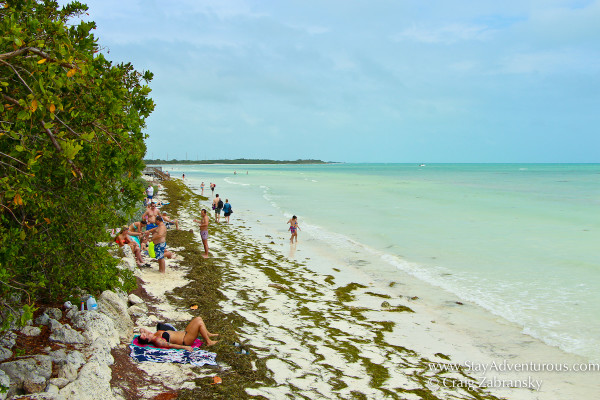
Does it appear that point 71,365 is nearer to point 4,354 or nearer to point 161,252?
point 4,354

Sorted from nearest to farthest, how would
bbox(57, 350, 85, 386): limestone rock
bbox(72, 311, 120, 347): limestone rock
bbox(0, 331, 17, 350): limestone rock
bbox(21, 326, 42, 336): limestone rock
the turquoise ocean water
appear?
1. bbox(57, 350, 85, 386): limestone rock
2. bbox(0, 331, 17, 350): limestone rock
3. bbox(21, 326, 42, 336): limestone rock
4. bbox(72, 311, 120, 347): limestone rock
5. the turquoise ocean water

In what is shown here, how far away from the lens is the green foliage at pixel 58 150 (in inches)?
152

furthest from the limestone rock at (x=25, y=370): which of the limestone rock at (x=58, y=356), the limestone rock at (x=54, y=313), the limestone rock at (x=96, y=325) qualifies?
the limestone rock at (x=54, y=313)

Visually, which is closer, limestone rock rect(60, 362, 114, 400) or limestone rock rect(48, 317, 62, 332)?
limestone rock rect(60, 362, 114, 400)

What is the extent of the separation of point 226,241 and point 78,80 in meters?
14.4

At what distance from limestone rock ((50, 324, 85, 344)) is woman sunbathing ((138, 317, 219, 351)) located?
1.05m

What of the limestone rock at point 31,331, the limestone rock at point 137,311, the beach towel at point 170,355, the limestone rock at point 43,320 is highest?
the limestone rock at point 43,320

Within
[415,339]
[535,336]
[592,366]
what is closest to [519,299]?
[535,336]

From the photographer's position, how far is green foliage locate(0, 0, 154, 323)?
3.86m

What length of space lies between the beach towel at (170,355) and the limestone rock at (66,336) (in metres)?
0.85

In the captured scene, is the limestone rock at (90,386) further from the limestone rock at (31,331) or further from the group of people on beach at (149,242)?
the group of people on beach at (149,242)

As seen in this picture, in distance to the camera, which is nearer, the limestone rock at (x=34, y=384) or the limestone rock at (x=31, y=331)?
the limestone rock at (x=34, y=384)

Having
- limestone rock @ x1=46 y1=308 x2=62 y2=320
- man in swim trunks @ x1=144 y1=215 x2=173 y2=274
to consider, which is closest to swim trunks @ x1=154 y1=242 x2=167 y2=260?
man in swim trunks @ x1=144 y1=215 x2=173 y2=274

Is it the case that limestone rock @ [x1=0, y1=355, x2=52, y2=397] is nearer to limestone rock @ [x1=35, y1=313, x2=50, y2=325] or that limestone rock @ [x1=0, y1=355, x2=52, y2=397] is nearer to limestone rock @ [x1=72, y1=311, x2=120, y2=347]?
limestone rock @ [x1=72, y1=311, x2=120, y2=347]
